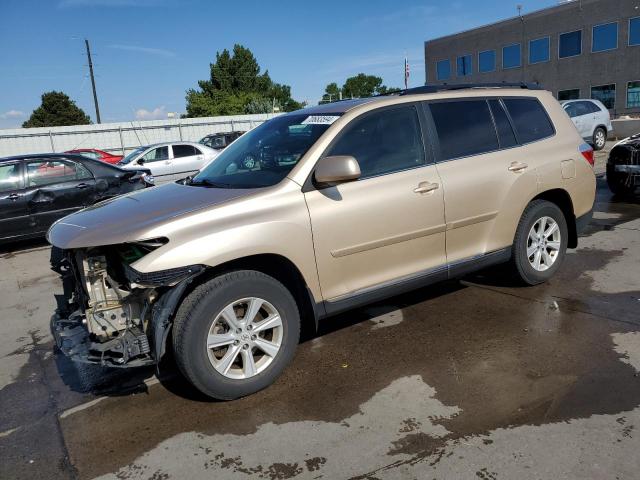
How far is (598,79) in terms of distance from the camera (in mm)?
35250

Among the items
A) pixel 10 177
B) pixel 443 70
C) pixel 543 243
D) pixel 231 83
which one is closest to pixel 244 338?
pixel 543 243

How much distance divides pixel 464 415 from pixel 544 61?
134ft

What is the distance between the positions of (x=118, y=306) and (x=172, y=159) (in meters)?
13.1

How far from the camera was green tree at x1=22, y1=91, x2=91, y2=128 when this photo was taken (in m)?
67.1

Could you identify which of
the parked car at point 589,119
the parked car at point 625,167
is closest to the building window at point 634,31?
the parked car at point 589,119

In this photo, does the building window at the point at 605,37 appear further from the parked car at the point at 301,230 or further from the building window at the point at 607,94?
the parked car at the point at 301,230

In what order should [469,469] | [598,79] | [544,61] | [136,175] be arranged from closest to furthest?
[469,469], [136,175], [598,79], [544,61]

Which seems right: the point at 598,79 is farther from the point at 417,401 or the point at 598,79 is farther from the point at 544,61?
the point at 417,401

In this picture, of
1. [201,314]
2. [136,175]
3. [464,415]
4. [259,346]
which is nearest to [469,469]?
[464,415]

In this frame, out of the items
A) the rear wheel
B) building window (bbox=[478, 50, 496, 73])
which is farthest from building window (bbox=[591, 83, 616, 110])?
the rear wheel

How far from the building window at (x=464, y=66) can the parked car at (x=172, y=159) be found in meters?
33.6

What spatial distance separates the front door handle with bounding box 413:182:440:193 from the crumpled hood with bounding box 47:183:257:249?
1266 millimetres

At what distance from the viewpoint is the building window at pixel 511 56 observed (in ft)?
130

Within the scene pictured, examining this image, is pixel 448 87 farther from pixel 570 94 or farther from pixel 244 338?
pixel 570 94
